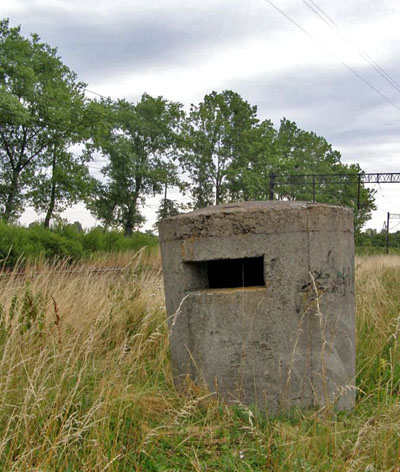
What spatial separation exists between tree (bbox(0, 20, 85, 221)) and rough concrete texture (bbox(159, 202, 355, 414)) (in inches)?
919

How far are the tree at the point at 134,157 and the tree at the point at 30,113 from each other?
15.5 ft

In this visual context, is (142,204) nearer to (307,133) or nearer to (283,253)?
(307,133)

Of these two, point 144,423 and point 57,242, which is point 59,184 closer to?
point 57,242

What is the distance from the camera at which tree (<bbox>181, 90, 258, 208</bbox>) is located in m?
37.2

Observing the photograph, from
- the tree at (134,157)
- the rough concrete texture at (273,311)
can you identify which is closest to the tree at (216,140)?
the tree at (134,157)

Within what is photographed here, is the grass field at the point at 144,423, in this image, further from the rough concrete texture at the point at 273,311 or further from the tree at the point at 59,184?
the tree at the point at 59,184

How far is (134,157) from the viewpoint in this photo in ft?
110

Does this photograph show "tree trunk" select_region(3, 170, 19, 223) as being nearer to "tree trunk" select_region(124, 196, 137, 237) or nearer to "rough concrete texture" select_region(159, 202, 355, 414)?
"tree trunk" select_region(124, 196, 137, 237)

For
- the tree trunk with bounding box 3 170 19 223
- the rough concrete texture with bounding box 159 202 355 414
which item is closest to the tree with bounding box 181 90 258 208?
the tree trunk with bounding box 3 170 19 223

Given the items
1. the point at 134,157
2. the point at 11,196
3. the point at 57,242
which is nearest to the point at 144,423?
the point at 57,242

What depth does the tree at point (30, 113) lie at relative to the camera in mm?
25000

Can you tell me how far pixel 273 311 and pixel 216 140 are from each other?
35665mm

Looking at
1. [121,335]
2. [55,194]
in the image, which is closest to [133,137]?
[55,194]

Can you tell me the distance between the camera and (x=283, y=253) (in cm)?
317
